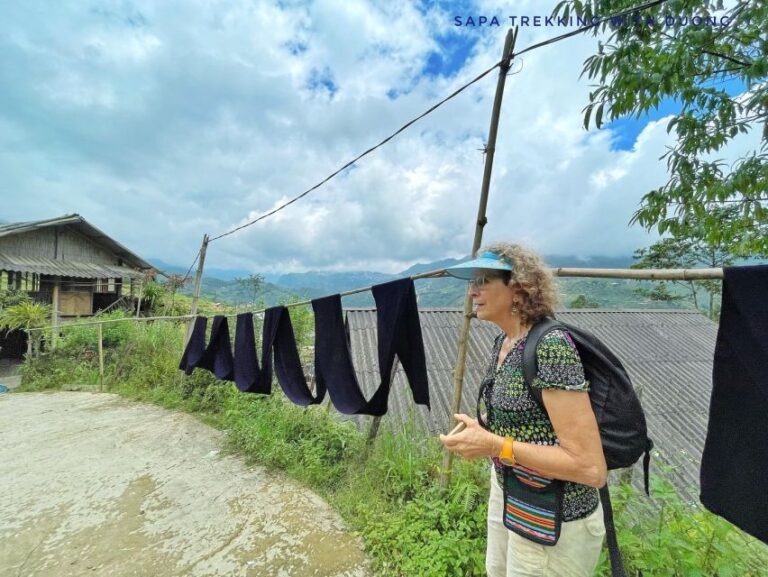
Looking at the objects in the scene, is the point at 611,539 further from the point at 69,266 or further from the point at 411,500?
the point at 69,266

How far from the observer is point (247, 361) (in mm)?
3623

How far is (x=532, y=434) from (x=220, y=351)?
402cm

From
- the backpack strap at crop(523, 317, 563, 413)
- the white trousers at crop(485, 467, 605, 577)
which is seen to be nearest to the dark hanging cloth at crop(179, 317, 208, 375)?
the white trousers at crop(485, 467, 605, 577)

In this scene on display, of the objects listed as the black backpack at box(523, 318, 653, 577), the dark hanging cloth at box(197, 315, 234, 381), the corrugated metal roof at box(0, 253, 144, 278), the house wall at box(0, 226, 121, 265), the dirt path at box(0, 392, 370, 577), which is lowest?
the dirt path at box(0, 392, 370, 577)

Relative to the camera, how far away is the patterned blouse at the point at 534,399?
3.19 ft

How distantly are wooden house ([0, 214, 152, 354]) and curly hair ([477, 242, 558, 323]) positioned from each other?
14.3 metres

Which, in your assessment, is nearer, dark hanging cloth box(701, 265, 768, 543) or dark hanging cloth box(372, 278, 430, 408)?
dark hanging cloth box(701, 265, 768, 543)

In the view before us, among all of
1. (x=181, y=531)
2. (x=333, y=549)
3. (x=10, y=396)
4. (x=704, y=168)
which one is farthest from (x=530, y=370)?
(x=10, y=396)

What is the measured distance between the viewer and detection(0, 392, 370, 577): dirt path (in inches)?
81.1

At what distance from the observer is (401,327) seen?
217 centimetres

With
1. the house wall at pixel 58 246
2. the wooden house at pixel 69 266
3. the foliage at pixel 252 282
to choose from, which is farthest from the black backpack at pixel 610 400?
the foliage at pixel 252 282

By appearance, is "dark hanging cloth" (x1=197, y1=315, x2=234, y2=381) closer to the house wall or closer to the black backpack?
the black backpack

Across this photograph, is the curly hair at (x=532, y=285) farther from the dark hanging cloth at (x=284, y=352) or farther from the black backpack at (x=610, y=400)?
the dark hanging cloth at (x=284, y=352)

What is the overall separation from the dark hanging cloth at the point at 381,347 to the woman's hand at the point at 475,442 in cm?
105
